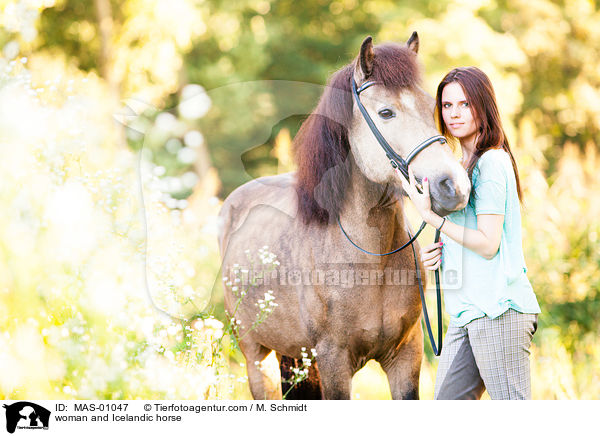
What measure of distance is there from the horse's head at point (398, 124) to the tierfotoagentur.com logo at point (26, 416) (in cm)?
183

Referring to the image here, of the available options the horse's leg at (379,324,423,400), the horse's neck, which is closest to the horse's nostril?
the horse's neck

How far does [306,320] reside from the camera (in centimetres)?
266

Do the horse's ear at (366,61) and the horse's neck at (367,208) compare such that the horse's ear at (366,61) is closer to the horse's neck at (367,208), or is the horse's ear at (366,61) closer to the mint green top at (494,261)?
the horse's neck at (367,208)

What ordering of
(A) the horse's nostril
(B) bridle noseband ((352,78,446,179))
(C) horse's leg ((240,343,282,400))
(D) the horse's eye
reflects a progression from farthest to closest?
(C) horse's leg ((240,343,282,400)), (D) the horse's eye, (B) bridle noseband ((352,78,446,179)), (A) the horse's nostril

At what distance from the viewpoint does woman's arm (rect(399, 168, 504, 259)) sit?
2.08m

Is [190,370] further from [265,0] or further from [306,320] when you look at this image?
[265,0]

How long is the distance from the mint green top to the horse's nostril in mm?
161

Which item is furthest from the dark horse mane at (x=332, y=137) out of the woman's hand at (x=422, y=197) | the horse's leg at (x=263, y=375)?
the horse's leg at (x=263, y=375)

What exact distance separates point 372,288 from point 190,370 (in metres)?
0.94

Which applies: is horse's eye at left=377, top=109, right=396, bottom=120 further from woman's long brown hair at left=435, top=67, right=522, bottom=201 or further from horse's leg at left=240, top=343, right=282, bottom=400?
horse's leg at left=240, top=343, right=282, bottom=400

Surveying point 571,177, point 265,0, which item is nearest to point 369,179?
point 571,177

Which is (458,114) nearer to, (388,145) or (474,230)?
(388,145)

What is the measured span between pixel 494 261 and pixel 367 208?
0.64 metres

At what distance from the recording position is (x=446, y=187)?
2051 mm
